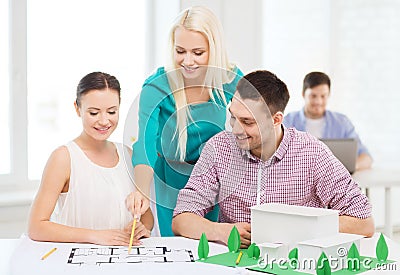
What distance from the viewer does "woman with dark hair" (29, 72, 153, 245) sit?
194 cm

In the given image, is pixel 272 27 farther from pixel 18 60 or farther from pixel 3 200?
pixel 3 200

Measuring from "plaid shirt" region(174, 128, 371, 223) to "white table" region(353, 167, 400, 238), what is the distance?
1.39 metres

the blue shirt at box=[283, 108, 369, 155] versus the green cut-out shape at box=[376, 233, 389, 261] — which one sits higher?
the blue shirt at box=[283, 108, 369, 155]

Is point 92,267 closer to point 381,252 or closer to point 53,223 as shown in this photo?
point 53,223

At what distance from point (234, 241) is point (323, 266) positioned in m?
0.31

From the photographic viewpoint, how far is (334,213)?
1679mm

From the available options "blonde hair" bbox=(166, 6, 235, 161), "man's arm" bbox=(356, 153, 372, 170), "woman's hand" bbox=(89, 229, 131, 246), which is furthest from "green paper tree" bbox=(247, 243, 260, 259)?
"man's arm" bbox=(356, 153, 372, 170)

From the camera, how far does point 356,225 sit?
1.94 meters

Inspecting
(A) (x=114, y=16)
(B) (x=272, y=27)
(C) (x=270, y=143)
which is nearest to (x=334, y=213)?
(C) (x=270, y=143)

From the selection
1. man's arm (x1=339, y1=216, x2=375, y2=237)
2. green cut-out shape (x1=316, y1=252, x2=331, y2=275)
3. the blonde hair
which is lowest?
green cut-out shape (x1=316, y1=252, x2=331, y2=275)

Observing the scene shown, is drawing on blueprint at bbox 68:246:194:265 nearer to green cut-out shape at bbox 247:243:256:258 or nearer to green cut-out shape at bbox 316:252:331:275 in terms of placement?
green cut-out shape at bbox 247:243:256:258

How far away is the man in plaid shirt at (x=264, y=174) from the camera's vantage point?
1964 mm

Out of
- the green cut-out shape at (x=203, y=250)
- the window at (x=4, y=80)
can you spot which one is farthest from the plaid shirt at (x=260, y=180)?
the window at (x=4, y=80)

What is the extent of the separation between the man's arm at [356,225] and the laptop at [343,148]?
1.56 meters
